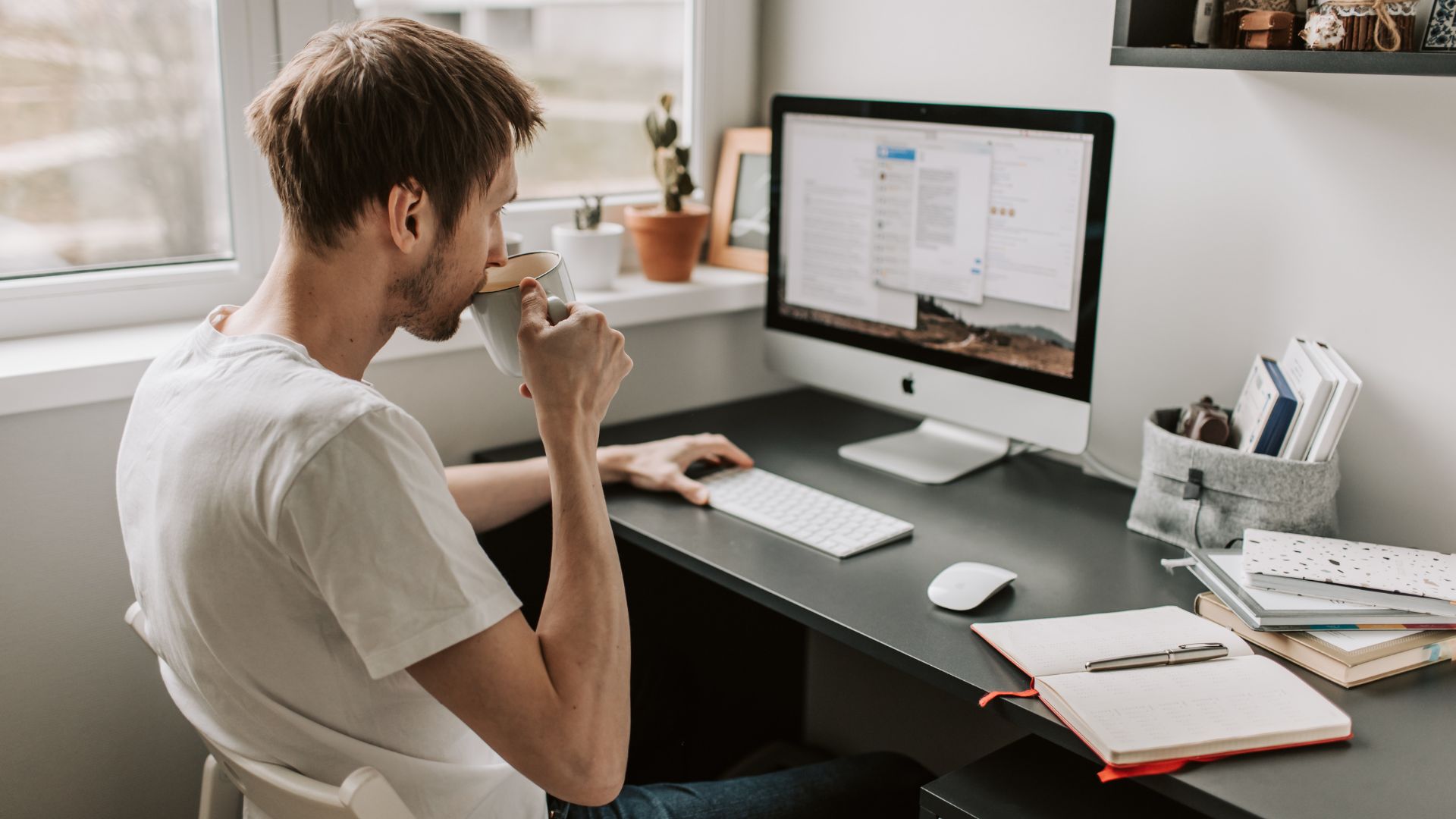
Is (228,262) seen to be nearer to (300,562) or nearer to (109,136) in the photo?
(109,136)

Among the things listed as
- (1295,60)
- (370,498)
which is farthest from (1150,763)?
(1295,60)

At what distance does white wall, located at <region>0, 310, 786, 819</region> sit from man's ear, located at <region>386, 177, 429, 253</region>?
669 millimetres

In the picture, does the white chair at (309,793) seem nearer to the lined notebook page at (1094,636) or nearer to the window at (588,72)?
the lined notebook page at (1094,636)

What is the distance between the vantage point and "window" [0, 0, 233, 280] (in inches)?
62.1

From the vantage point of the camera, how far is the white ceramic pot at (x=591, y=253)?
6.43 ft

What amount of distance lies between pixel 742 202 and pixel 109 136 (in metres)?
1.04

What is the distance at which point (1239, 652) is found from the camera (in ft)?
3.94

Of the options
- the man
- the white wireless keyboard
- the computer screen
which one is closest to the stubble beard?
the man

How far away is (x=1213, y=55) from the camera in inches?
54.0

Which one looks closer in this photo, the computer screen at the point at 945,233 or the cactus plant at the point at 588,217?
the computer screen at the point at 945,233

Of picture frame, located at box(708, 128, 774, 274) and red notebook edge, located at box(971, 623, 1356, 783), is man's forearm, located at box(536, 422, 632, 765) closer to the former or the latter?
red notebook edge, located at box(971, 623, 1356, 783)

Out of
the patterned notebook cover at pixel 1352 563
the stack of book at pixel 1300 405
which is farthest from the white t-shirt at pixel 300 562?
the stack of book at pixel 1300 405

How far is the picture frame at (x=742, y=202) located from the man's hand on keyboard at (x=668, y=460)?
520 millimetres

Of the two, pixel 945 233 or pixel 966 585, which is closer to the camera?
pixel 966 585
